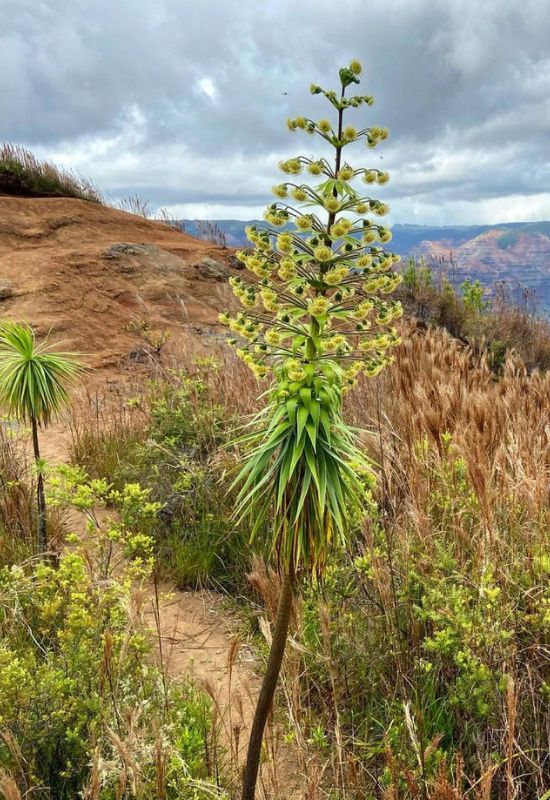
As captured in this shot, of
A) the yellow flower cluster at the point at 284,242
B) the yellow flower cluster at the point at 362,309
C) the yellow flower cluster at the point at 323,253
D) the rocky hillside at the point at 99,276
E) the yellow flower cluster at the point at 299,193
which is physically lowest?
the yellow flower cluster at the point at 362,309

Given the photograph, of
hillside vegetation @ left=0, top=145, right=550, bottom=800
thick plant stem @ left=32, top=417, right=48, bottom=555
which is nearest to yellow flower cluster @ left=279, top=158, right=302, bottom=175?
hillside vegetation @ left=0, top=145, right=550, bottom=800

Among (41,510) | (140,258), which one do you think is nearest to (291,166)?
(41,510)

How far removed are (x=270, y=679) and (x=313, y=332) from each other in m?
1.01

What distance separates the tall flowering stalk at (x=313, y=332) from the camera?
1455mm

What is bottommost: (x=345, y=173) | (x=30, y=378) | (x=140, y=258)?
(x=30, y=378)

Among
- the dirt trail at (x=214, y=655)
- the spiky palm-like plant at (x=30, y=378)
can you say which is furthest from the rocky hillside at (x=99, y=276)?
the dirt trail at (x=214, y=655)

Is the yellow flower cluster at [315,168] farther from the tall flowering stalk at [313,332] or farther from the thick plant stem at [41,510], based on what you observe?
the thick plant stem at [41,510]

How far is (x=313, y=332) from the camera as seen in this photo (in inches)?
60.6

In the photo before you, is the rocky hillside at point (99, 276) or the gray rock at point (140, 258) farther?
the gray rock at point (140, 258)

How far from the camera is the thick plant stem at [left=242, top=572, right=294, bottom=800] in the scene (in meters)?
1.56

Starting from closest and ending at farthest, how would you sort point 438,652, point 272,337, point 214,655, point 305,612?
1. point 272,337
2. point 438,652
3. point 305,612
4. point 214,655

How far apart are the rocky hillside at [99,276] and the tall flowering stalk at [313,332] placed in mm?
6504

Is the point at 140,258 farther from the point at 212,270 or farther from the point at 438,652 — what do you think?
the point at 438,652

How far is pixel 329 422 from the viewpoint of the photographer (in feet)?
5.03
